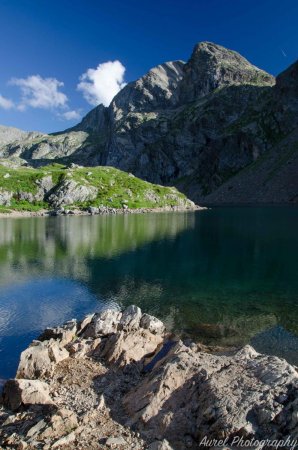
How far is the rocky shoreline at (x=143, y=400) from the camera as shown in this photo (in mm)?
14562

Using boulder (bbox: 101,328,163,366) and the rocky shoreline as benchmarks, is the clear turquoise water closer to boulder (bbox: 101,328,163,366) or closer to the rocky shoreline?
boulder (bbox: 101,328,163,366)

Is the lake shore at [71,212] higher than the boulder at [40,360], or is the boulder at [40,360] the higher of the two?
the lake shore at [71,212]

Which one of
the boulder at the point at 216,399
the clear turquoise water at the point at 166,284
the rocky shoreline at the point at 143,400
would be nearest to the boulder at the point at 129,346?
the rocky shoreline at the point at 143,400

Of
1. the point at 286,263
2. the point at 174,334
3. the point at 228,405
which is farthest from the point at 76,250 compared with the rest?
the point at 228,405

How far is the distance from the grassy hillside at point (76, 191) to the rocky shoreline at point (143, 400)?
13276 cm

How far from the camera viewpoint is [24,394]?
1738 cm

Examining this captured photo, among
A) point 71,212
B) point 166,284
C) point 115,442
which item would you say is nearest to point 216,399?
point 115,442

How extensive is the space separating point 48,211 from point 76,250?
90.1m

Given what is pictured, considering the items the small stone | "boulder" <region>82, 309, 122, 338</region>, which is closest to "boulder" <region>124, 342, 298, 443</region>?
the small stone

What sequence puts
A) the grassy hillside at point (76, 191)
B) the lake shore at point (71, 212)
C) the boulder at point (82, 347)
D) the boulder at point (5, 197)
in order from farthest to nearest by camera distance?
the grassy hillside at point (76, 191) < the boulder at point (5, 197) < the lake shore at point (71, 212) < the boulder at point (82, 347)

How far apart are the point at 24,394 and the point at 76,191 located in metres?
147

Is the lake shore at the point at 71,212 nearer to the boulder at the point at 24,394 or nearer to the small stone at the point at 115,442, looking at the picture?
the boulder at the point at 24,394

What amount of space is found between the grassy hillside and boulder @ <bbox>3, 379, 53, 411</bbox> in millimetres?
134022

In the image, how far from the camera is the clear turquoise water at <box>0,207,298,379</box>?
2942 cm
